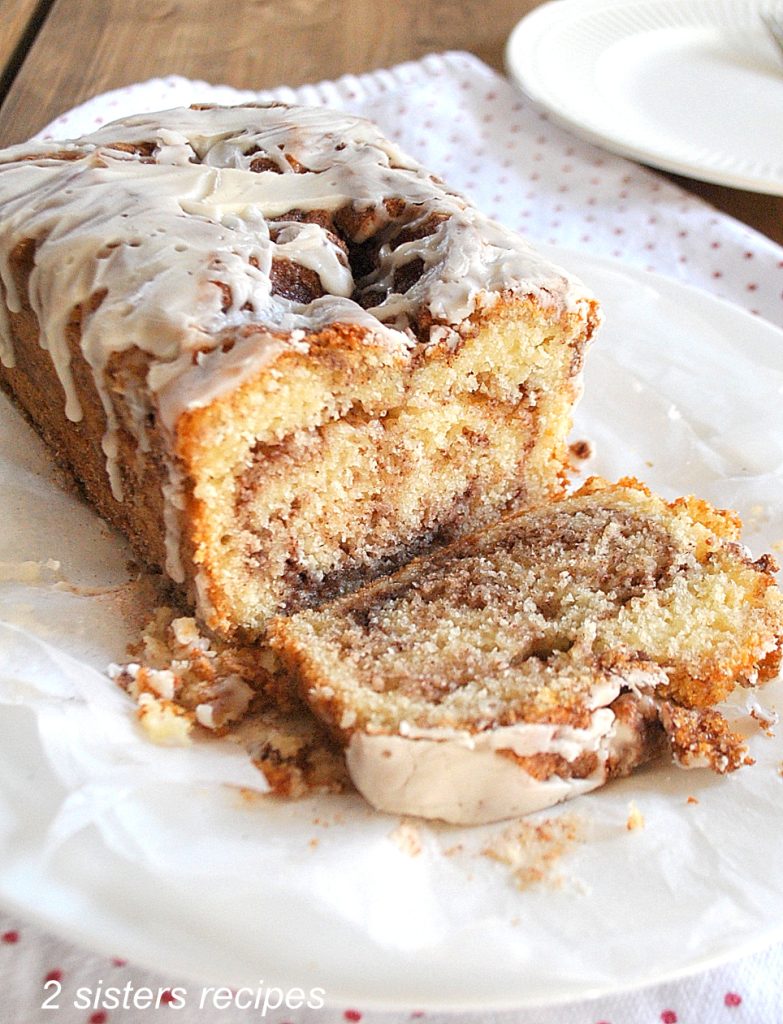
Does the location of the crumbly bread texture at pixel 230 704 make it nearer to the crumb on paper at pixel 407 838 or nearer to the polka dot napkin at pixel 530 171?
the crumb on paper at pixel 407 838

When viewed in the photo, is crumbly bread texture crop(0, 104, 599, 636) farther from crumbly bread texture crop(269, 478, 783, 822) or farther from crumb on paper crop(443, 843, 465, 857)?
crumb on paper crop(443, 843, 465, 857)

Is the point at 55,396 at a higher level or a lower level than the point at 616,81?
lower

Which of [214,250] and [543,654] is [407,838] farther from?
[214,250]

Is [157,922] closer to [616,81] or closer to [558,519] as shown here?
[558,519]

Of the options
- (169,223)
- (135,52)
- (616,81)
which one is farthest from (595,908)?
(135,52)

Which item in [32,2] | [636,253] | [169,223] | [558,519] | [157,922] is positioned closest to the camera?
[157,922]

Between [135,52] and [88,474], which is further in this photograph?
[135,52]

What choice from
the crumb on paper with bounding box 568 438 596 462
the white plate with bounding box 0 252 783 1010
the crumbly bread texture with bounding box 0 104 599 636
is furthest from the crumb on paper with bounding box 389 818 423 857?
the crumb on paper with bounding box 568 438 596 462
